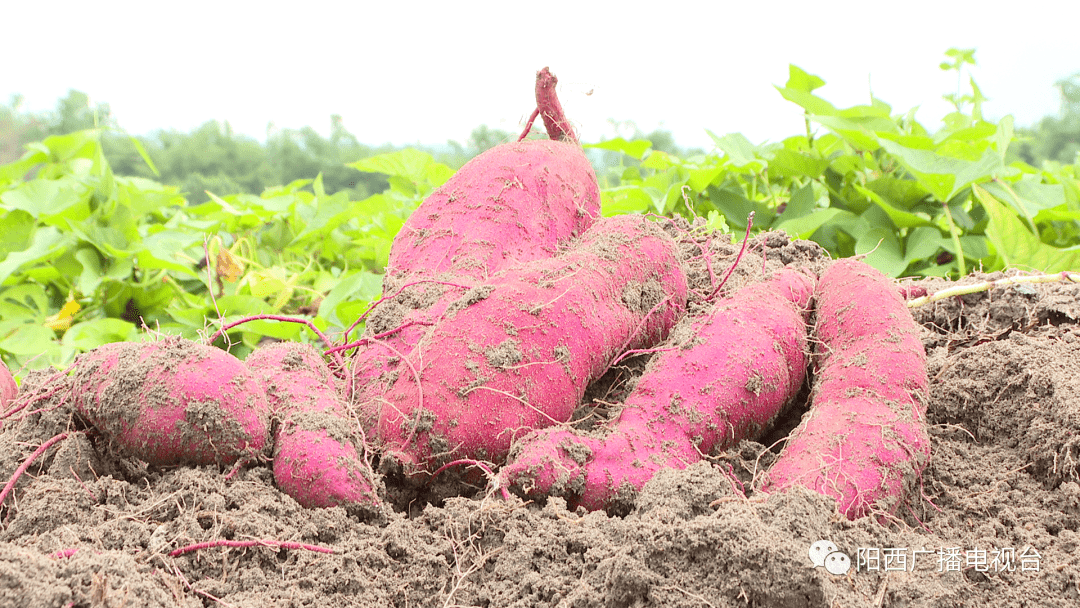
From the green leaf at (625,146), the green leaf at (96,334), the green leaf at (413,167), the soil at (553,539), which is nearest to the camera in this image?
the soil at (553,539)

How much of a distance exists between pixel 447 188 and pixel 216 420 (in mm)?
591

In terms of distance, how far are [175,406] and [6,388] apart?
38 centimetres

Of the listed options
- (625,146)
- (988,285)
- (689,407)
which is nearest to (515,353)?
(689,407)

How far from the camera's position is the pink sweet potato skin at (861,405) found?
94cm

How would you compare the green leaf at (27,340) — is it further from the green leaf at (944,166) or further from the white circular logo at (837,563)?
the green leaf at (944,166)

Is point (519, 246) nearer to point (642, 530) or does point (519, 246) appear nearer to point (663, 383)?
point (663, 383)

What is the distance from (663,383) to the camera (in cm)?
106

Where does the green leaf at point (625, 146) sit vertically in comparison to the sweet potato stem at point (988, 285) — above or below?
above

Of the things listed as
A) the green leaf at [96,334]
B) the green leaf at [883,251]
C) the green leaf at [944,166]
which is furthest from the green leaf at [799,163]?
the green leaf at [96,334]

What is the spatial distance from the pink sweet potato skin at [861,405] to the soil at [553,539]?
5 cm

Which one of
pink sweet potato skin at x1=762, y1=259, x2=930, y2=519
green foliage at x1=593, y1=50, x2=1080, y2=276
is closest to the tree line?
green foliage at x1=593, y1=50, x2=1080, y2=276

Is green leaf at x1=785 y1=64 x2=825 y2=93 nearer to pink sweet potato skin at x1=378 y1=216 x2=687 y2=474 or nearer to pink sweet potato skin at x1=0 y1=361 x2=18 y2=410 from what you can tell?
pink sweet potato skin at x1=378 y1=216 x2=687 y2=474

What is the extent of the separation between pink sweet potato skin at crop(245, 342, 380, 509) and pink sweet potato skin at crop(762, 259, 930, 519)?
21.3 inches

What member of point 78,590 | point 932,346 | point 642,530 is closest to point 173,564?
point 78,590
